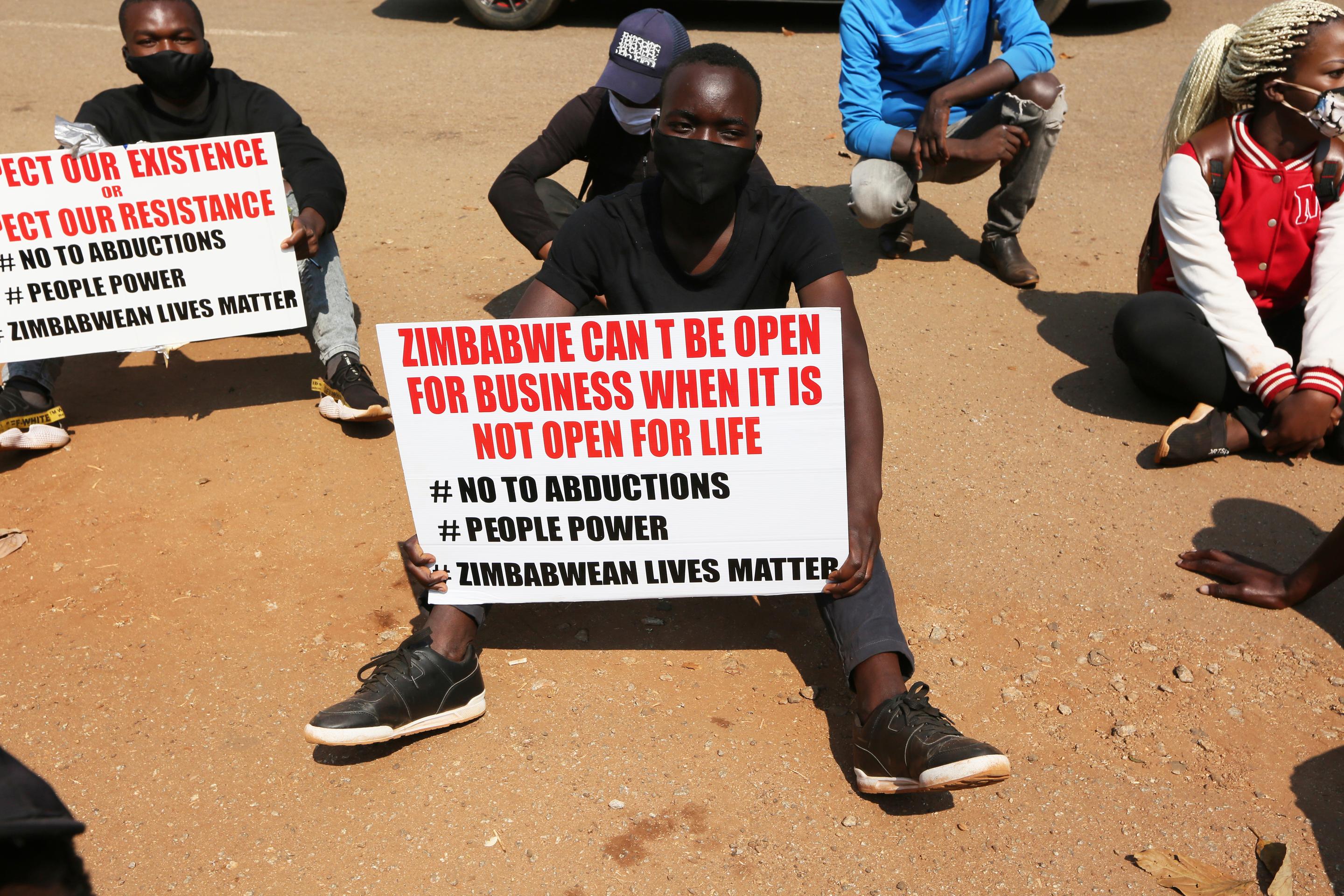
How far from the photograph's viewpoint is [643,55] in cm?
443

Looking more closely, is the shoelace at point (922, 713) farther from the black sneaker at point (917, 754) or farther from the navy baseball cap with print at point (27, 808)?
the navy baseball cap with print at point (27, 808)

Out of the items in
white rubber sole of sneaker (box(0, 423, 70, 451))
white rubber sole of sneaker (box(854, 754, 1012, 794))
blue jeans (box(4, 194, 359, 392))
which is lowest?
white rubber sole of sneaker (box(854, 754, 1012, 794))

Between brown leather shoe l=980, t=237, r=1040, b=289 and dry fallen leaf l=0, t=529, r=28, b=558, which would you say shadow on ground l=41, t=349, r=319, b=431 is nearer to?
dry fallen leaf l=0, t=529, r=28, b=558

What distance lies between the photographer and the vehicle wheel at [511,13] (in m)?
9.77

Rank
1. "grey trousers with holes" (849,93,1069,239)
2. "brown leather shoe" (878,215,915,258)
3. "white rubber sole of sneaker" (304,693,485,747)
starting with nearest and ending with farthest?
"white rubber sole of sneaker" (304,693,485,747) → "grey trousers with holes" (849,93,1069,239) → "brown leather shoe" (878,215,915,258)

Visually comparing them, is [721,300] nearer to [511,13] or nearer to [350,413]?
[350,413]

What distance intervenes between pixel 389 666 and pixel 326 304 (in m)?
2.27

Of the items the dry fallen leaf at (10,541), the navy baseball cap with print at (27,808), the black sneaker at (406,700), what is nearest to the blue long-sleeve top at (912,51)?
the black sneaker at (406,700)

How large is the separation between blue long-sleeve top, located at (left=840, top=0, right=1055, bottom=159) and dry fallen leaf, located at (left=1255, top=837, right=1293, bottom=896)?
3809 millimetres

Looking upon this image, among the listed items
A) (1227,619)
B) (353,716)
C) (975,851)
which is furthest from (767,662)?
(1227,619)

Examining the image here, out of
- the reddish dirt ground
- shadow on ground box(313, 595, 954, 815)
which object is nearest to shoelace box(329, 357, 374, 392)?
the reddish dirt ground

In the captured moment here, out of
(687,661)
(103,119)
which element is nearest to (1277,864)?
(687,661)

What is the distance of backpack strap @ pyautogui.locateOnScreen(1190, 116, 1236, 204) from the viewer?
4.08 metres

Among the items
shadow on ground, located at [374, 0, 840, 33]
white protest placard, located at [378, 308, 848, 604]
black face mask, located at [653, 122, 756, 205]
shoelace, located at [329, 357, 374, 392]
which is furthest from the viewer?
shadow on ground, located at [374, 0, 840, 33]
